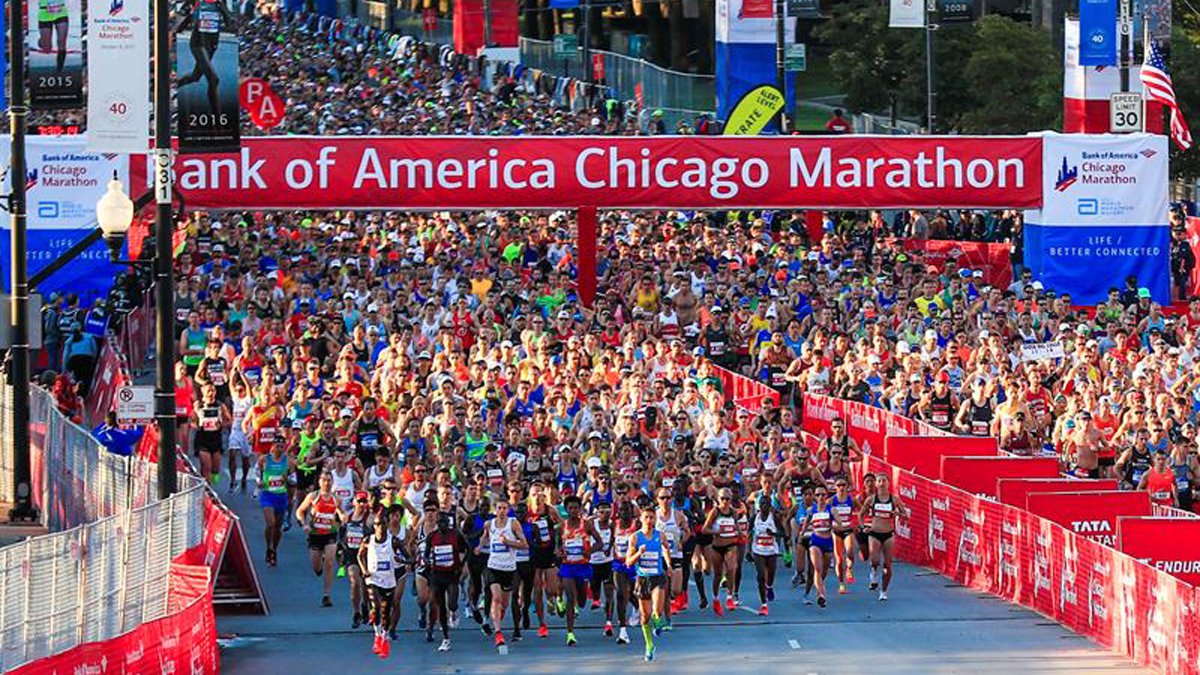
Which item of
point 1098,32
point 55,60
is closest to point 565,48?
point 1098,32

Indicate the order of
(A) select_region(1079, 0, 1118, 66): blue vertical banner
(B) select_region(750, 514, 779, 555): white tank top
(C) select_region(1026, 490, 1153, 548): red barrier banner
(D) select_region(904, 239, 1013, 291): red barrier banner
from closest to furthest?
(B) select_region(750, 514, 779, 555): white tank top < (C) select_region(1026, 490, 1153, 548): red barrier banner < (A) select_region(1079, 0, 1118, 66): blue vertical banner < (D) select_region(904, 239, 1013, 291): red barrier banner

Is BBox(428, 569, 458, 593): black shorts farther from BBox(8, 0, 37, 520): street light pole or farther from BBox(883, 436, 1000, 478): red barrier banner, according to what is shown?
BBox(883, 436, 1000, 478): red barrier banner

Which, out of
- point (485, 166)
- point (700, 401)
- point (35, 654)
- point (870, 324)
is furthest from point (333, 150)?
point (35, 654)

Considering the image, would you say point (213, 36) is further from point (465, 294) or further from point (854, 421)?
point (465, 294)

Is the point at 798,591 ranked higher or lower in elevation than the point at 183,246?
lower

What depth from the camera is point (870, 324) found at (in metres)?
36.0

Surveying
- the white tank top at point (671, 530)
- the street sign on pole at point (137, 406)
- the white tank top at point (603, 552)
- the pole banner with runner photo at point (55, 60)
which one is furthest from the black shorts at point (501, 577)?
the pole banner with runner photo at point (55, 60)

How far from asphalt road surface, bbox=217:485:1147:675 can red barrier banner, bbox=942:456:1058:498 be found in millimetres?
2044

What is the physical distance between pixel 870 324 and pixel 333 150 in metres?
9.17

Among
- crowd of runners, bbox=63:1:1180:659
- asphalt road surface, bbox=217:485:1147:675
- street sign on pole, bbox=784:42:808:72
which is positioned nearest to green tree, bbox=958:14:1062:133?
street sign on pole, bbox=784:42:808:72

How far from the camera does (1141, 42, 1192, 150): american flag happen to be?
42156 mm

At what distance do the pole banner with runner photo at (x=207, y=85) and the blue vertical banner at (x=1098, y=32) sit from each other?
854 inches

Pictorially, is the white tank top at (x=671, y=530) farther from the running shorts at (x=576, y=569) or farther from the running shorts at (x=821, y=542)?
the running shorts at (x=821, y=542)

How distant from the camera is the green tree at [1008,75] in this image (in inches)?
2544
